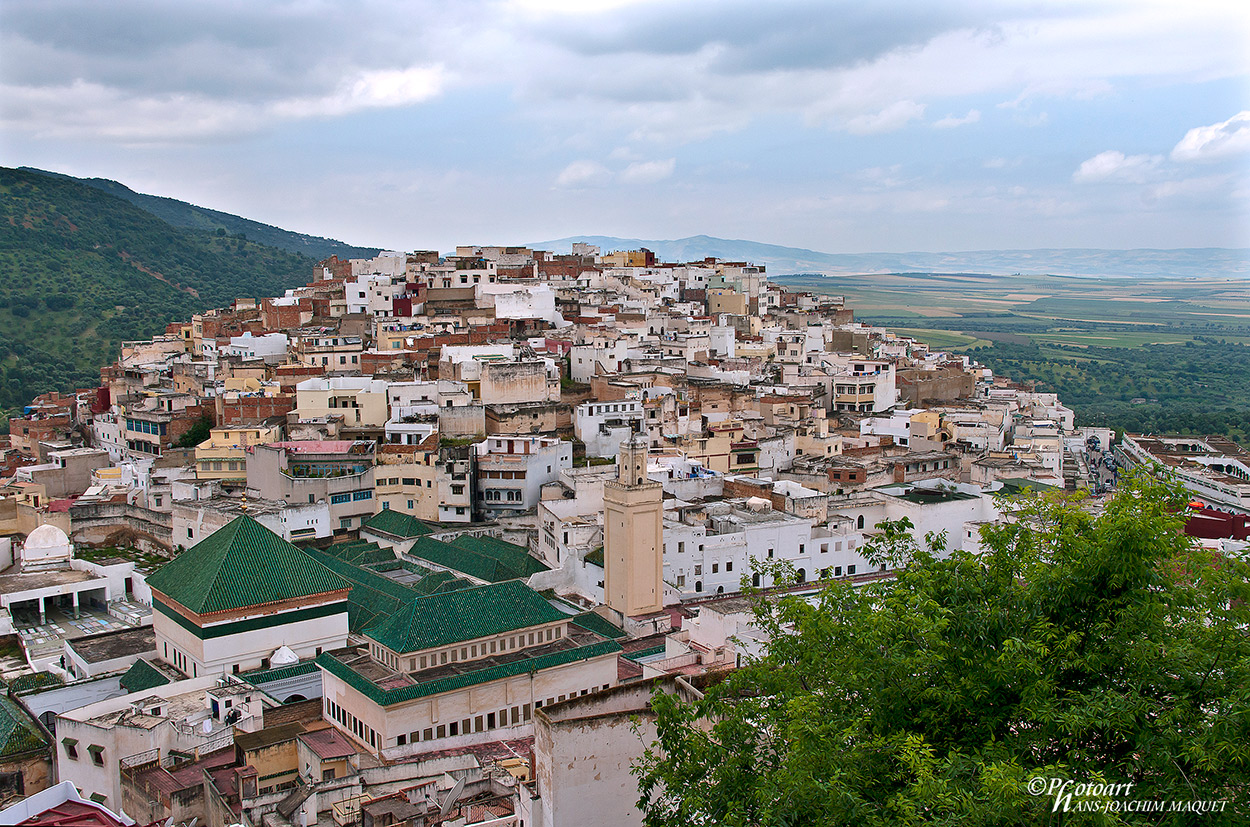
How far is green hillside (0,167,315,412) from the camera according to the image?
241ft

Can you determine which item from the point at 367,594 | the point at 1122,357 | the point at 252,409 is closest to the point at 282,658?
the point at 367,594

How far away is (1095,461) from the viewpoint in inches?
2285

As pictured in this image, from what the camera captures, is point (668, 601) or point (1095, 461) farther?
point (1095, 461)

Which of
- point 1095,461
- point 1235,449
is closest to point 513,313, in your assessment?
point 1095,461

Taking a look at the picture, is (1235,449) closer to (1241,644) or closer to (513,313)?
(513,313)

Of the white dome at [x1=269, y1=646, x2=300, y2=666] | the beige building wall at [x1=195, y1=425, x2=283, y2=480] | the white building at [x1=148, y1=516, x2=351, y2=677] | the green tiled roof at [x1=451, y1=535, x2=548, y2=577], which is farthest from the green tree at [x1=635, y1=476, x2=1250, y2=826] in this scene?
the beige building wall at [x1=195, y1=425, x2=283, y2=480]

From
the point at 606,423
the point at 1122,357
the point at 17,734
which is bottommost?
the point at 1122,357

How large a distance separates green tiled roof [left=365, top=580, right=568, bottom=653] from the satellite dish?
4462 mm

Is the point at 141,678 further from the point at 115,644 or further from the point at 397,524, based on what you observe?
the point at 397,524

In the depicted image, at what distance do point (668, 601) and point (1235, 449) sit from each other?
4065cm

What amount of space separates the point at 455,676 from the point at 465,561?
877cm

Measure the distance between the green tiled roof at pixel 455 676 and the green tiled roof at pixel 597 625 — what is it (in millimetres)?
1623

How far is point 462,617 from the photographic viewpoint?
2159cm

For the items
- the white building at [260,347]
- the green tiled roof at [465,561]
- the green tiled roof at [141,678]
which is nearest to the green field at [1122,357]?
the white building at [260,347]
